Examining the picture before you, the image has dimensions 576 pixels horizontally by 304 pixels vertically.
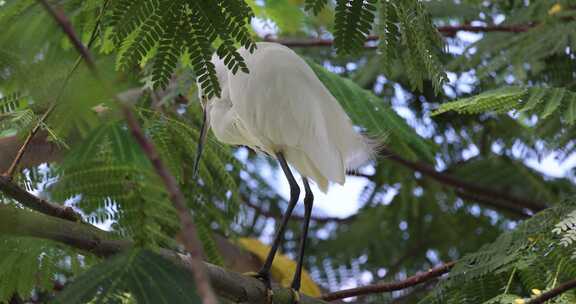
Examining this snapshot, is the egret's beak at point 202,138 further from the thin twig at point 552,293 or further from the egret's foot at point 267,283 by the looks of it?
the thin twig at point 552,293

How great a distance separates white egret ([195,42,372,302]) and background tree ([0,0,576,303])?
16 centimetres

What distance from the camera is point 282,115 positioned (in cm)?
301

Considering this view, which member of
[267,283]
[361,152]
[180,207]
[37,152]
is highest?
[361,152]

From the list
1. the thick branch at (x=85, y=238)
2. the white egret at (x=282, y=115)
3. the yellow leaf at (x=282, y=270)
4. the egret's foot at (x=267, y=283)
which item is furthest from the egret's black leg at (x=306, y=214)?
the thick branch at (x=85, y=238)

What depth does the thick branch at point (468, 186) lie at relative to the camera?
4727 mm

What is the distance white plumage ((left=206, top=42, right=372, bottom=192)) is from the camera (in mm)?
2992

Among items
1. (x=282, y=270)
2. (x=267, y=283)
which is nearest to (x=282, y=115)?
(x=267, y=283)

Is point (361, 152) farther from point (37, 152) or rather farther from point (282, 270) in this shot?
point (37, 152)

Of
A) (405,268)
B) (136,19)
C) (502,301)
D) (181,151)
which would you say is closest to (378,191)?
(405,268)

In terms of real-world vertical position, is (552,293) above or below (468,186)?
below

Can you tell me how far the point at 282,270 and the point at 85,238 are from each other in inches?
86.6

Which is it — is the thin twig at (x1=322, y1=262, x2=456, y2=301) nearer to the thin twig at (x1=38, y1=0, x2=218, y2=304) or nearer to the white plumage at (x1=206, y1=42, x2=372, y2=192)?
the white plumage at (x1=206, y1=42, x2=372, y2=192)

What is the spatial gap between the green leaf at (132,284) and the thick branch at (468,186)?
2.94 meters

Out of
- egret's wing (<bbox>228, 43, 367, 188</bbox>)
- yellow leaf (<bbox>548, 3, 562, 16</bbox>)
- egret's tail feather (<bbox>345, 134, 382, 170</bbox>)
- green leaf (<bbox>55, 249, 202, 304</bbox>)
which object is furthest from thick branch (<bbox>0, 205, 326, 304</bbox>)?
yellow leaf (<bbox>548, 3, 562, 16</bbox>)
